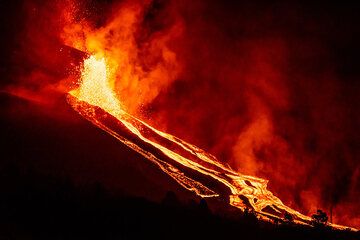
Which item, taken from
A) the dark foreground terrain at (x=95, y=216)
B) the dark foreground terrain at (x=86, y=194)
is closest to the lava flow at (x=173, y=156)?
the dark foreground terrain at (x=86, y=194)

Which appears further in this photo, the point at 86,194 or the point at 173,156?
the point at 173,156

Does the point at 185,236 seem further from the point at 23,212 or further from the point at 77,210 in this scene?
the point at 23,212

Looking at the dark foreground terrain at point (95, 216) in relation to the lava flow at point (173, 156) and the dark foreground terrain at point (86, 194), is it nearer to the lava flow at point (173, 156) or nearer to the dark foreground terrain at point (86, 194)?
the dark foreground terrain at point (86, 194)

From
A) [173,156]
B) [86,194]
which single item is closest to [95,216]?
[86,194]

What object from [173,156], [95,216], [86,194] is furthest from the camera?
[173,156]

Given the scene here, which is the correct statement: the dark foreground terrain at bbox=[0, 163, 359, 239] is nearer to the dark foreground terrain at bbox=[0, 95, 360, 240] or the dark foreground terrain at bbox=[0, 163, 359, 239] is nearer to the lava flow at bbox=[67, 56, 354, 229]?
the dark foreground terrain at bbox=[0, 95, 360, 240]

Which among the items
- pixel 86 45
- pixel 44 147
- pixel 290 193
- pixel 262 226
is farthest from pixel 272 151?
pixel 44 147

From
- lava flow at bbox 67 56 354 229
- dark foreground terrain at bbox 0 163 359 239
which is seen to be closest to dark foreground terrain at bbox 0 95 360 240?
dark foreground terrain at bbox 0 163 359 239

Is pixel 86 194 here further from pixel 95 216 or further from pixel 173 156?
pixel 173 156

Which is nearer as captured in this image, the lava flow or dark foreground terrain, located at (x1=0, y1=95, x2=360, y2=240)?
dark foreground terrain, located at (x1=0, y1=95, x2=360, y2=240)
